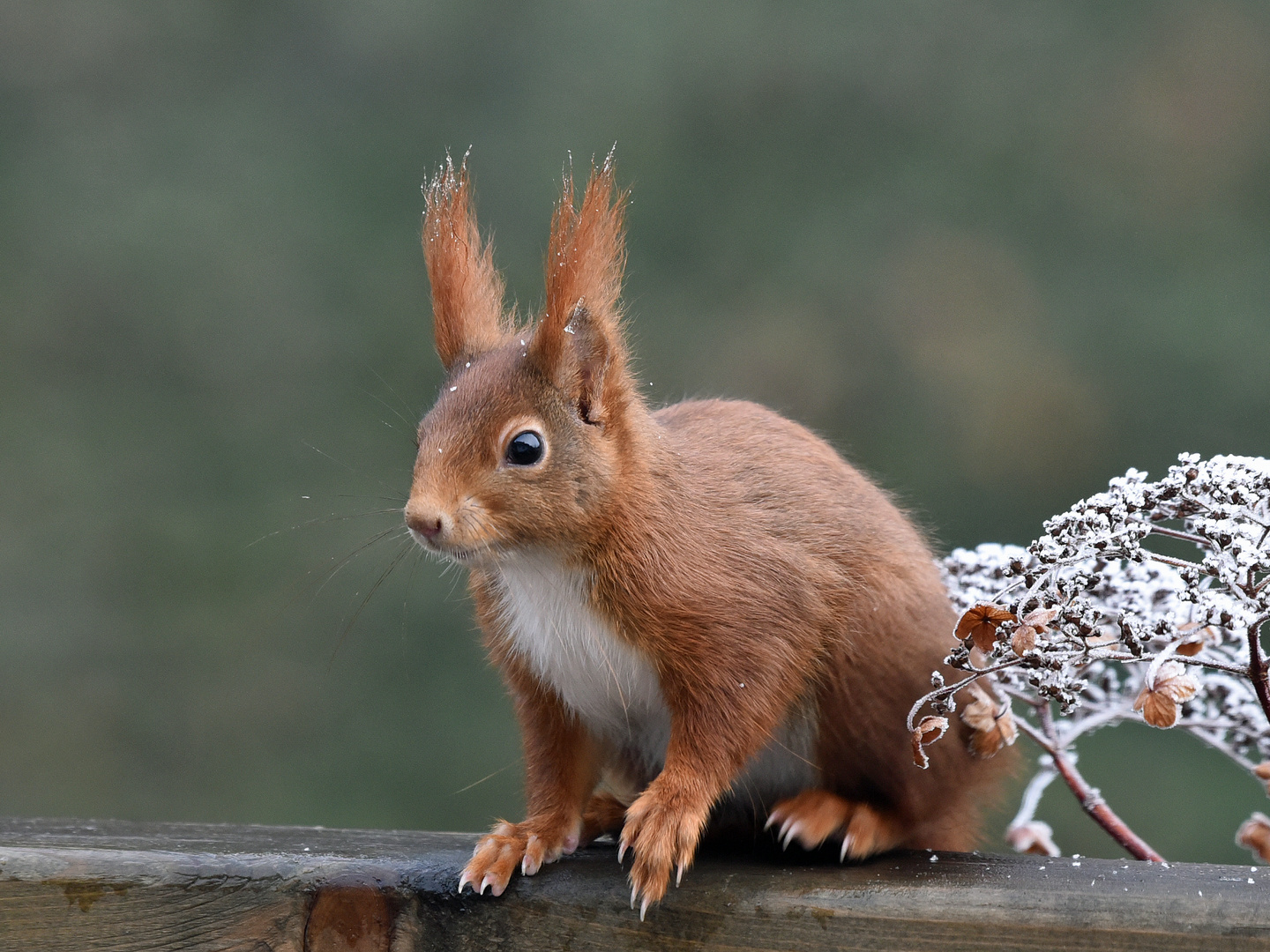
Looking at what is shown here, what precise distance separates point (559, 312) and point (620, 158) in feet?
8.92

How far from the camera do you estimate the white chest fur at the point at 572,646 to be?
1324mm

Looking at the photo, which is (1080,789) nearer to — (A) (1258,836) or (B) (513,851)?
(A) (1258,836)

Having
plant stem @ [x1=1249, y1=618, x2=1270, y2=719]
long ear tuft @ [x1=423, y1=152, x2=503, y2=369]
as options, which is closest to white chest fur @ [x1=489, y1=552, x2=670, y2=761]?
long ear tuft @ [x1=423, y1=152, x2=503, y2=369]

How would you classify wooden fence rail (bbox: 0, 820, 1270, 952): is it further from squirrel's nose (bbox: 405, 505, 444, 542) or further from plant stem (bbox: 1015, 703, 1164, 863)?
squirrel's nose (bbox: 405, 505, 444, 542)

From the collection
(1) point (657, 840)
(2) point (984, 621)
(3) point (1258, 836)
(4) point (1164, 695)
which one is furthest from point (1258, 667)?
(1) point (657, 840)

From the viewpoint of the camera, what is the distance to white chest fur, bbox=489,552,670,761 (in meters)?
1.32

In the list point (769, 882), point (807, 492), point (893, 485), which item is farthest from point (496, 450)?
point (893, 485)

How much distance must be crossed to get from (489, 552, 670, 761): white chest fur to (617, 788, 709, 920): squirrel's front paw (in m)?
0.13

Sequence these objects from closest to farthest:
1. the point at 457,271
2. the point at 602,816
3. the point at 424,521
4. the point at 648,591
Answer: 1. the point at 424,521
2. the point at 648,591
3. the point at 457,271
4. the point at 602,816

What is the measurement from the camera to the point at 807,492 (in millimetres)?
1418

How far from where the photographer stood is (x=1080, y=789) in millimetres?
1347

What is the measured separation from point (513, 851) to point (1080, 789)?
20.9 inches

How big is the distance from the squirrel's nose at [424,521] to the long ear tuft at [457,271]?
0.87 ft

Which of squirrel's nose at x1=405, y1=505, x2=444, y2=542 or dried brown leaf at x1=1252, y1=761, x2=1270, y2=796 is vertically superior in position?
squirrel's nose at x1=405, y1=505, x2=444, y2=542
